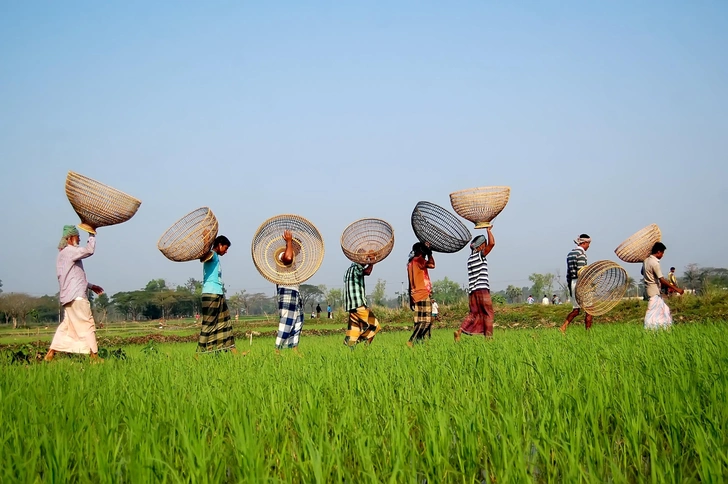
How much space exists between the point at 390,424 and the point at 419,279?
520 centimetres

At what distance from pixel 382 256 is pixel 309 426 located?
4.64m

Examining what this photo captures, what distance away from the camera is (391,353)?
5973 mm

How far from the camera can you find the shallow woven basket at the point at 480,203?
7.35 meters

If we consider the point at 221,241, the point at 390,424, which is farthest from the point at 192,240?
the point at 390,424

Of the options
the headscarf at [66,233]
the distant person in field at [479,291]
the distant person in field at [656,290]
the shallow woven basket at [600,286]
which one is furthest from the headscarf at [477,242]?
the headscarf at [66,233]

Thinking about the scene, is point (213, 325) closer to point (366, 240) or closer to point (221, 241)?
point (221, 241)

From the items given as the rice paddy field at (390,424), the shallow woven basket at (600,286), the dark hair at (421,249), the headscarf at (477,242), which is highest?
the headscarf at (477,242)

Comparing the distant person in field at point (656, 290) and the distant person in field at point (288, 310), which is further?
the distant person in field at point (656, 290)

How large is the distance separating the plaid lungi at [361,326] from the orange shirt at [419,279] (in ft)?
2.26

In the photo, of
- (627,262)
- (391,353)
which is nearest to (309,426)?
(391,353)

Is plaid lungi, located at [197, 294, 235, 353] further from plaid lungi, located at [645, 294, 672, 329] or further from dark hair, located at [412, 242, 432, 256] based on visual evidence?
plaid lungi, located at [645, 294, 672, 329]

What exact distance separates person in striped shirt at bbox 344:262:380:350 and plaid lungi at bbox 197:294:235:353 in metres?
1.52

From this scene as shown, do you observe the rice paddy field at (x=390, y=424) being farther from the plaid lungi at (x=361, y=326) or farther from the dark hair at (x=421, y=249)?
the dark hair at (x=421, y=249)

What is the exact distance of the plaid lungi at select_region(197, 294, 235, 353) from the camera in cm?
690
